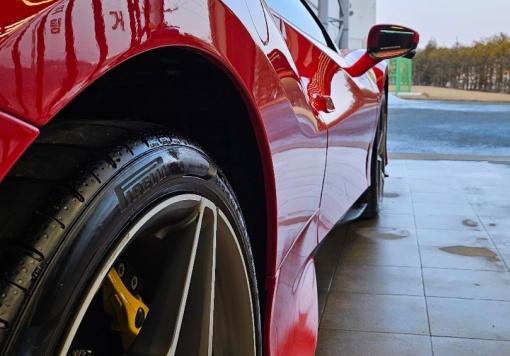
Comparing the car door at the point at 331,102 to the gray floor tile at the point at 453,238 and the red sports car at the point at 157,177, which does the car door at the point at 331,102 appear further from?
the gray floor tile at the point at 453,238

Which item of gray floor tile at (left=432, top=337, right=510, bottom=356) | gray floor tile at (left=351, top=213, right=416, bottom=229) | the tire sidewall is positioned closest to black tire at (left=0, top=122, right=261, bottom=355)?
the tire sidewall

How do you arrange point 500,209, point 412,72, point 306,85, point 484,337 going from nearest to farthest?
point 306,85 → point 484,337 → point 500,209 → point 412,72

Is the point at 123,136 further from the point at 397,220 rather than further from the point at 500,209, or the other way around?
the point at 500,209

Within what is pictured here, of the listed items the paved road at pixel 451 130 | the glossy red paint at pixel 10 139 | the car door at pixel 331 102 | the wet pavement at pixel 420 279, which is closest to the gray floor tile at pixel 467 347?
the wet pavement at pixel 420 279

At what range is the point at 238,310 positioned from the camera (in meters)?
1.32

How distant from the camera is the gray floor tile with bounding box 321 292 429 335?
8.43 feet

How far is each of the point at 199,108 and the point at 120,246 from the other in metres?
0.57

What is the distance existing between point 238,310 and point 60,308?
0.63 meters

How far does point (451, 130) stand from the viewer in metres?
10.5

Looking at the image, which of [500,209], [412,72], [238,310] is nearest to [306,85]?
[238,310]

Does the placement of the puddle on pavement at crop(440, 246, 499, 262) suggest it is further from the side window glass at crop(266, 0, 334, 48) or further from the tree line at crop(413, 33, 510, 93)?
the tree line at crop(413, 33, 510, 93)

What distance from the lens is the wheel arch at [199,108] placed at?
115 cm

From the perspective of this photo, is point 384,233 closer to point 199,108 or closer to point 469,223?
point 469,223

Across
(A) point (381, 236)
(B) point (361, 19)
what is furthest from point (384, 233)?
(B) point (361, 19)
